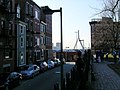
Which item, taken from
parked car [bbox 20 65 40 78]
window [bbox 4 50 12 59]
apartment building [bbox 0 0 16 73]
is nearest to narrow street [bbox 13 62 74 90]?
parked car [bbox 20 65 40 78]

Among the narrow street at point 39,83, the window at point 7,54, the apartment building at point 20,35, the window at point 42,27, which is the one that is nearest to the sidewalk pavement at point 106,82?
the narrow street at point 39,83

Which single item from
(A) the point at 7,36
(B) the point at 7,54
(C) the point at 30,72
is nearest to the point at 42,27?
(B) the point at 7,54

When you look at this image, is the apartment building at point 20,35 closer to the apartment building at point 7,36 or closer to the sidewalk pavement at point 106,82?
the apartment building at point 7,36

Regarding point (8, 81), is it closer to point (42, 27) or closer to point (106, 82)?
point (106, 82)

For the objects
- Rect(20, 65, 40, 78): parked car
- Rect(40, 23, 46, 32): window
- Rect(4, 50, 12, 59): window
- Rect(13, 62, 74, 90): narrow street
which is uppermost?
Rect(40, 23, 46, 32): window

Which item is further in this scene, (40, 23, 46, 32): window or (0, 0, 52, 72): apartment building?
(40, 23, 46, 32): window

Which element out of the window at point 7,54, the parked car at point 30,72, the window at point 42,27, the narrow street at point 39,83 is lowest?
the narrow street at point 39,83

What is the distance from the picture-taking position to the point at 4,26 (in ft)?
117

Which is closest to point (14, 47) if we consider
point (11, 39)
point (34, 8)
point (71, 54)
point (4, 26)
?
point (11, 39)

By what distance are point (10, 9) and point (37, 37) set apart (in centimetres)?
1869

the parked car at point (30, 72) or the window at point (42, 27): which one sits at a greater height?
the window at point (42, 27)

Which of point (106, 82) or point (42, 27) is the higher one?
point (42, 27)

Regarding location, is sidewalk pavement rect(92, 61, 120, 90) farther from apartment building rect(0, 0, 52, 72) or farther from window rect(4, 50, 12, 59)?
window rect(4, 50, 12, 59)

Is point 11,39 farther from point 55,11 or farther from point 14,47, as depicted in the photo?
point 55,11
